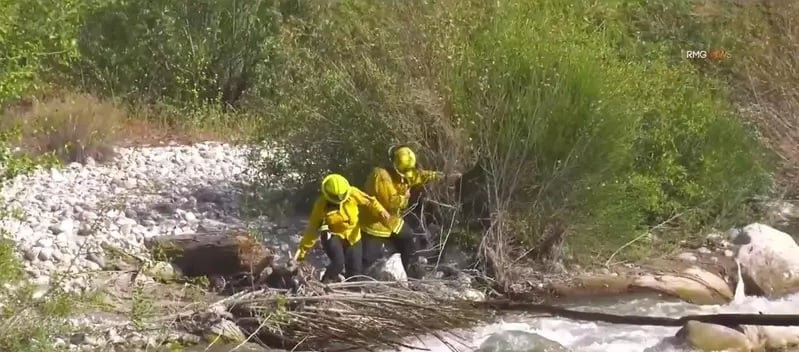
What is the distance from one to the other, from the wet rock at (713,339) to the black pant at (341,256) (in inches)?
99.6

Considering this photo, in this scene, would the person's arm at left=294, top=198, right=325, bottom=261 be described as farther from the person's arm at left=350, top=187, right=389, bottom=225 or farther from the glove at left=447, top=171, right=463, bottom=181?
the glove at left=447, top=171, right=463, bottom=181

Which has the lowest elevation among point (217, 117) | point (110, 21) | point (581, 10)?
point (217, 117)

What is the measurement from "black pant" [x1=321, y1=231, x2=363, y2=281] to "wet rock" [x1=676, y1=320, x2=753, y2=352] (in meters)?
2.53

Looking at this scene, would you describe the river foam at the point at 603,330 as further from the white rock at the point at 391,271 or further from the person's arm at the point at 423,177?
the person's arm at the point at 423,177

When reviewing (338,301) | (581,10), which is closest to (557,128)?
(581,10)

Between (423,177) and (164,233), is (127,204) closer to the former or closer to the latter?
(164,233)

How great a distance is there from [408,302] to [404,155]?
64.6 inches

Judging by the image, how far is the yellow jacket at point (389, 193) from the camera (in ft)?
26.8

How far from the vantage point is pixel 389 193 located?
8242mm

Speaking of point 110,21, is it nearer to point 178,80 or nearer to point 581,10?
point 178,80

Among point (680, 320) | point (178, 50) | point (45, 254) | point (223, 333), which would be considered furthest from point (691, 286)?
point (178, 50)

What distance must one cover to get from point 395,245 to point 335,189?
0.98 m

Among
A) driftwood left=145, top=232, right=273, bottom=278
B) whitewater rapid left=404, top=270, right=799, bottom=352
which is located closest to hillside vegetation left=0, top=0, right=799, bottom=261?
whitewater rapid left=404, top=270, right=799, bottom=352

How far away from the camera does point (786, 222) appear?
37.1 ft
